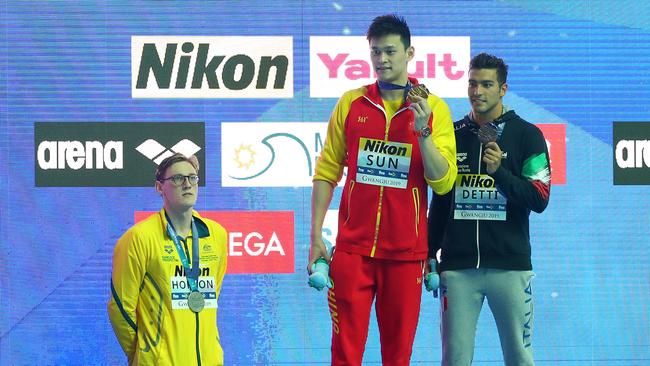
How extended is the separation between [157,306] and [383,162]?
937 mm

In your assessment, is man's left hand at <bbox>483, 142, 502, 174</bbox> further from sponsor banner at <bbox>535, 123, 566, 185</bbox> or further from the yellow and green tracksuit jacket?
sponsor banner at <bbox>535, 123, 566, 185</bbox>

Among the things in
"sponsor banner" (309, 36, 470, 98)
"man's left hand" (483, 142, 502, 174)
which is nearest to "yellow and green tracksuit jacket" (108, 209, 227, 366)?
"man's left hand" (483, 142, 502, 174)

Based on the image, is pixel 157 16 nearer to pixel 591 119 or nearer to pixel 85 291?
pixel 85 291

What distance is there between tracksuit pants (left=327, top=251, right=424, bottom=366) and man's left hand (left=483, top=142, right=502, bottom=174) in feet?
1.47

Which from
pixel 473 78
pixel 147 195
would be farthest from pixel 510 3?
pixel 147 195

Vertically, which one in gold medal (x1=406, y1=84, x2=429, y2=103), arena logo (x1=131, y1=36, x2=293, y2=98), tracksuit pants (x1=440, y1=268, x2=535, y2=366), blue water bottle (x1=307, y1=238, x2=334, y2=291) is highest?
arena logo (x1=131, y1=36, x2=293, y2=98)

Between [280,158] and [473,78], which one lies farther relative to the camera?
[280,158]

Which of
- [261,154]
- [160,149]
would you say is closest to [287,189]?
[261,154]

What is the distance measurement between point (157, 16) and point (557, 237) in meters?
2.44

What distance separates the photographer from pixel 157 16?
542 centimetres

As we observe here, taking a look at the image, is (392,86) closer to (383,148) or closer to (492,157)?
(383,148)

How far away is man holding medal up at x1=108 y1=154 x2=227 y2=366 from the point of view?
11.7 ft

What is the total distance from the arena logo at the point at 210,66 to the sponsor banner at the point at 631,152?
1.81 metres

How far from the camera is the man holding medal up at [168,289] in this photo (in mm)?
3559
